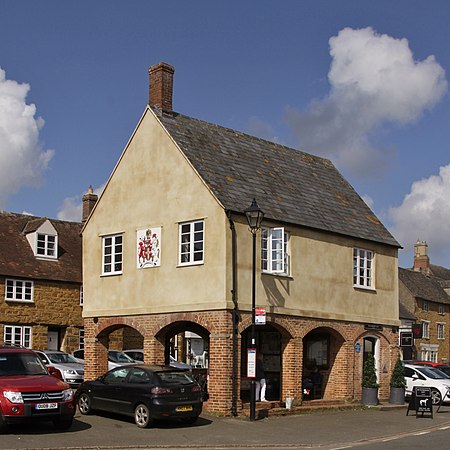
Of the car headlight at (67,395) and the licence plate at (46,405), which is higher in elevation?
the car headlight at (67,395)

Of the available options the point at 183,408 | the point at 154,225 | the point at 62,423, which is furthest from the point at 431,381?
the point at 62,423

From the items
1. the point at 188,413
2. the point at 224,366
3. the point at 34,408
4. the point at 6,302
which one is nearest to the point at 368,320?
the point at 224,366

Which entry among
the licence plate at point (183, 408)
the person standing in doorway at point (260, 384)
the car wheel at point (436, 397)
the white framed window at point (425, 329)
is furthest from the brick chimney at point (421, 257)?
the licence plate at point (183, 408)

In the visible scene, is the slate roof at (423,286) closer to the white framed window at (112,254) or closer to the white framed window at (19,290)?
the white framed window at (19,290)

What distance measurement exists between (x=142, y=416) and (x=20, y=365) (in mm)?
3319

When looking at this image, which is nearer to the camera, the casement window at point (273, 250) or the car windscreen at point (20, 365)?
the car windscreen at point (20, 365)

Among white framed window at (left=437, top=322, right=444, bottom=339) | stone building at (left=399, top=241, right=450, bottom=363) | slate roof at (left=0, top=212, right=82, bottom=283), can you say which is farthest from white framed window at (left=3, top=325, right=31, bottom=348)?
white framed window at (left=437, top=322, right=444, bottom=339)

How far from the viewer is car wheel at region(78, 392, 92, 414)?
21.4 meters

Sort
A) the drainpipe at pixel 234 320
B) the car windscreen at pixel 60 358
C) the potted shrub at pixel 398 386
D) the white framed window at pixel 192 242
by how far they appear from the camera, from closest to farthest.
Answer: the drainpipe at pixel 234 320
the white framed window at pixel 192 242
the potted shrub at pixel 398 386
the car windscreen at pixel 60 358

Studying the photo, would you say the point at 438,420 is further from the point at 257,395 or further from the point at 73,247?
the point at 73,247

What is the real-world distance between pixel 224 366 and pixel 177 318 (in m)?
2.31

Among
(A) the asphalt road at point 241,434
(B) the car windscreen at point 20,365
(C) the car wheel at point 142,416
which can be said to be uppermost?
(B) the car windscreen at point 20,365

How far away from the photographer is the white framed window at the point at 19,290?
39.6 meters

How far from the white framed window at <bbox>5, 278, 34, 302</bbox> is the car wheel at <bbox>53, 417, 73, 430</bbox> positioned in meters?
22.3
